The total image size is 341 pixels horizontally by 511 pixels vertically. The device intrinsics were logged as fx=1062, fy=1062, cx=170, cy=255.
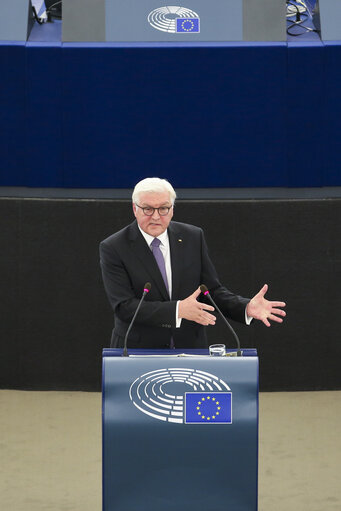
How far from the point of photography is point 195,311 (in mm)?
3775

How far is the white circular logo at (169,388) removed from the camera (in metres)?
3.63

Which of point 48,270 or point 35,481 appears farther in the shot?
point 48,270

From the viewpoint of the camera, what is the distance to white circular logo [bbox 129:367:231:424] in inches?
143

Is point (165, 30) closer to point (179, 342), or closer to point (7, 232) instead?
point (7, 232)

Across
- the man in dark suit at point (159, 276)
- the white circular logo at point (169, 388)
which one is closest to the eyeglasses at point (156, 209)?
the man in dark suit at point (159, 276)

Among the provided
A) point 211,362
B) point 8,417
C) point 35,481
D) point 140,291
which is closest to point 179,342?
point 140,291

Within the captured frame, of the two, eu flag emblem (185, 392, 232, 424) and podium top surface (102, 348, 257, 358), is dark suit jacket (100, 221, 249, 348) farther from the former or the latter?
eu flag emblem (185, 392, 232, 424)

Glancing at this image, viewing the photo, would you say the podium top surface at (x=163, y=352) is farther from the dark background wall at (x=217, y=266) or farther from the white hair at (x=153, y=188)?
the dark background wall at (x=217, y=266)

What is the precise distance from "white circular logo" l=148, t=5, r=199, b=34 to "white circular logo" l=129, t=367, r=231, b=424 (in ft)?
9.81

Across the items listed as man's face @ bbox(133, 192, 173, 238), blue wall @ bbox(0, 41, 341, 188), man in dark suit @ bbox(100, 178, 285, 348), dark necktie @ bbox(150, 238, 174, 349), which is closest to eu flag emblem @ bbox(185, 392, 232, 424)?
man in dark suit @ bbox(100, 178, 285, 348)

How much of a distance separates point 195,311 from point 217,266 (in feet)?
8.08

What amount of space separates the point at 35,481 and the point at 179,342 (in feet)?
3.92

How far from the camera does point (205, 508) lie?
12.2 feet

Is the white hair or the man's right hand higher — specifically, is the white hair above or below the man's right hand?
above
